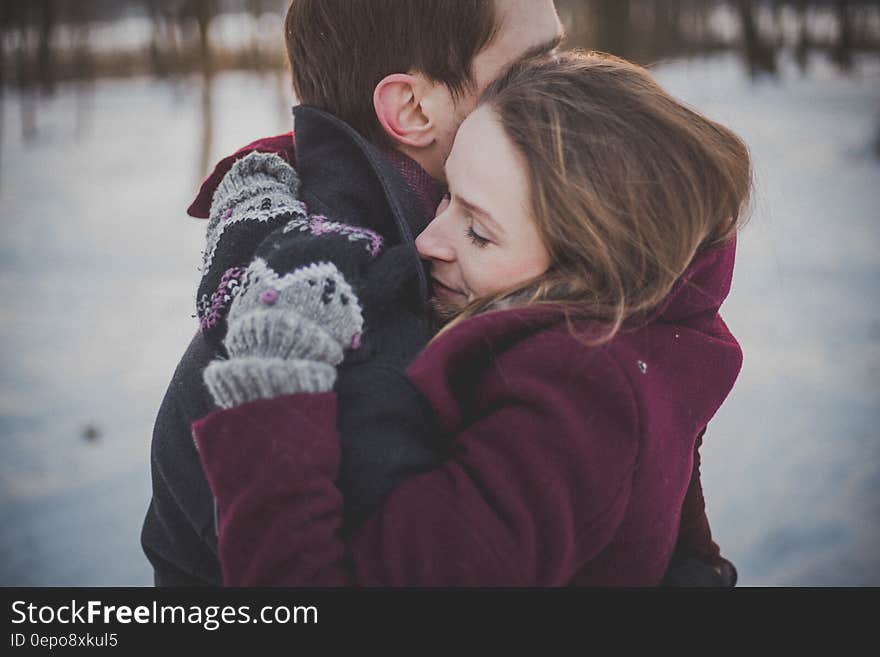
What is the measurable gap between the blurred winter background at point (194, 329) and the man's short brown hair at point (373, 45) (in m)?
0.49

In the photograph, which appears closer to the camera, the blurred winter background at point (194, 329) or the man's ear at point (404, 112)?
the man's ear at point (404, 112)

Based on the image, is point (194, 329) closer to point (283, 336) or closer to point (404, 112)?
point (404, 112)

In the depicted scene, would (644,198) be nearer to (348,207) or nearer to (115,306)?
(348,207)

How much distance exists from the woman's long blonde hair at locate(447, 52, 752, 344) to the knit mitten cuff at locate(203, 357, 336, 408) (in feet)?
1.01

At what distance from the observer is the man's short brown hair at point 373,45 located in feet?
4.47

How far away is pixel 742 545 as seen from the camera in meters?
3.13

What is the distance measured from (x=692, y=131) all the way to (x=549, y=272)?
0.32 meters

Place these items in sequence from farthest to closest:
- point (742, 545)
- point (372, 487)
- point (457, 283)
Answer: point (742, 545), point (457, 283), point (372, 487)

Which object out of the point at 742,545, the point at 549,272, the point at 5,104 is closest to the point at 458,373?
the point at 549,272

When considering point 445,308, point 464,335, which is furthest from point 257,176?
point 464,335

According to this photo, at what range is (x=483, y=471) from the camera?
961 millimetres

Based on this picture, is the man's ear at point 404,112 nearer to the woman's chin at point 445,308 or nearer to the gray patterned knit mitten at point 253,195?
the gray patterned knit mitten at point 253,195

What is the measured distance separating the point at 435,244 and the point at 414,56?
1.44 feet

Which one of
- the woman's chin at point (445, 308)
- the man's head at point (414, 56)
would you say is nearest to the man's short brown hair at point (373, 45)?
the man's head at point (414, 56)
